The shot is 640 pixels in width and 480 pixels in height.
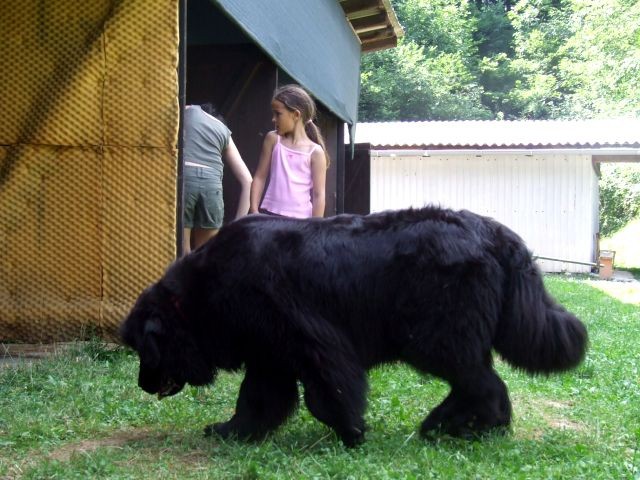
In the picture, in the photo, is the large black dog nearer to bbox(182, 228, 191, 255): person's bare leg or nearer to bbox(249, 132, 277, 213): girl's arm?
Result: bbox(182, 228, 191, 255): person's bare leg

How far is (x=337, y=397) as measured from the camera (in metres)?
4.14

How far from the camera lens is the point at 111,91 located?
6059mm

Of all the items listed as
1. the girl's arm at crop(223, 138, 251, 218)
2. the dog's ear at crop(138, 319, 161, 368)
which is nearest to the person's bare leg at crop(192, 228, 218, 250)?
the girl's arm at crop(223, 138, 251, 218)

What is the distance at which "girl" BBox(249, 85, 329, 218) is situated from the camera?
6352 millimetres

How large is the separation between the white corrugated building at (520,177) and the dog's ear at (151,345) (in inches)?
612

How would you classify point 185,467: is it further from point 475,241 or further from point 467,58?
point 467,58

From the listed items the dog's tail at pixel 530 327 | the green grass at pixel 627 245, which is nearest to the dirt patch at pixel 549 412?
the dog's tail at pixel 530 327

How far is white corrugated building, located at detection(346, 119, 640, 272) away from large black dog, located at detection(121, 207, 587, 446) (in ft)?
50.8

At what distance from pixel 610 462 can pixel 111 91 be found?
12.9 feet

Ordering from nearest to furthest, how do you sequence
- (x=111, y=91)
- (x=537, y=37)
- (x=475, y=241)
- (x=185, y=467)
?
(x=185, y=467) < (x=475, y=241) < (x=111, y=91) < (x=537, y=37)

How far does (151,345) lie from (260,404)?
1.94 ft

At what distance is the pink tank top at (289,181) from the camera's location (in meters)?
6.37

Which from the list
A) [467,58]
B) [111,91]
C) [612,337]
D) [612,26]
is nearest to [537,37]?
[467,58]

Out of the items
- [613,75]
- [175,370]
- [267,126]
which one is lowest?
[175,370]
